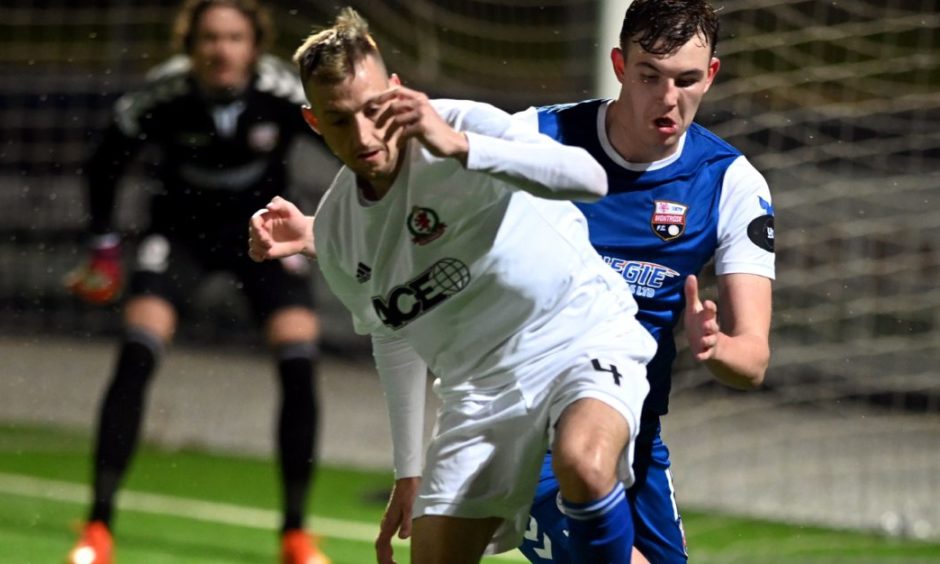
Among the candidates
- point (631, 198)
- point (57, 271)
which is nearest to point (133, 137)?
point (631, 198)

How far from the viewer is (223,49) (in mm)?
5566

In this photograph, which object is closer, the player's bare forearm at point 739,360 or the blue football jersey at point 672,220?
the player's bare forearm at point 739,360

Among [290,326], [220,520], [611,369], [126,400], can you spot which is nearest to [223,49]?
[290,326]

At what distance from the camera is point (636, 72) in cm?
342

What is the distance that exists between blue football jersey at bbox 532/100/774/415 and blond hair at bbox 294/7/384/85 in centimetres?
57

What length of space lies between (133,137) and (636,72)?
2692 mm

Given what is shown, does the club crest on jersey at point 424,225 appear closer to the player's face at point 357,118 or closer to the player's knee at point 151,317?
the player's face at point 357,118

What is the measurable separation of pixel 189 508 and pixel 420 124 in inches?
155

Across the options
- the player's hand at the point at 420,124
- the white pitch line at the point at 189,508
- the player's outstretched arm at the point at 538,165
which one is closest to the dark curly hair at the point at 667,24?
the player's outstretched arm at the point at 538,165

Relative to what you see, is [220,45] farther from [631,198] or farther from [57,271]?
[57,271]

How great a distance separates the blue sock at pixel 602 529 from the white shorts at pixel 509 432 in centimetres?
13

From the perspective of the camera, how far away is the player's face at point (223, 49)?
18.1ft

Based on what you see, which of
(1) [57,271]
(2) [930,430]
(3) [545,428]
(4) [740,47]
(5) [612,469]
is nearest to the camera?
(5) [612,469]

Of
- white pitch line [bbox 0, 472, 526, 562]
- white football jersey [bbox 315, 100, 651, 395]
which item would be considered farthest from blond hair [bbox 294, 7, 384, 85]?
white pitch line [bbox 0, 472, 526, 562]
